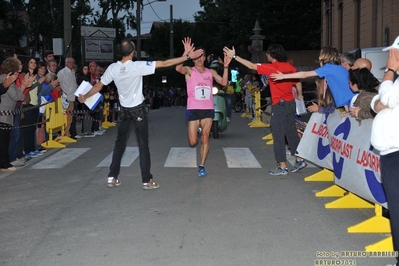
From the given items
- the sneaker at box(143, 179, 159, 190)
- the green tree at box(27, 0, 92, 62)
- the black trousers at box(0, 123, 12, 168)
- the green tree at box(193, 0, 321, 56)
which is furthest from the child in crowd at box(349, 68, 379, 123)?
the green tree at box(27, 0, 92, 62)

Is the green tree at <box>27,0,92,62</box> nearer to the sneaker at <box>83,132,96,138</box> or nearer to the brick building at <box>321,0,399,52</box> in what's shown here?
the brick building at <box>321,0,399,52</box>

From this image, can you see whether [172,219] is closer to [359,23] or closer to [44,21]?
[359,23]

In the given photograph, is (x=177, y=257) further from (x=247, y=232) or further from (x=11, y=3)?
(x=11, y=3)

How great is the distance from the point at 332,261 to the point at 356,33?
21948 mm

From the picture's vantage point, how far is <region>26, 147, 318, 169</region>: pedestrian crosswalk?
12.2 meters

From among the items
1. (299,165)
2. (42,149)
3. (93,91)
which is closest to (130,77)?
(93,91)

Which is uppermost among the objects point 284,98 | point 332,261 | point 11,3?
point 11,3

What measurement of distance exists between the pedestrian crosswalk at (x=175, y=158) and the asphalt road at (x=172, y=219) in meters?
0.38

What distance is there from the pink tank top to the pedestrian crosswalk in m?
1.75

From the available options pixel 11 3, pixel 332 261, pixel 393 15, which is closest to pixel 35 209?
pixel 332 261

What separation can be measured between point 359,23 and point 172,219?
20643 millimetres

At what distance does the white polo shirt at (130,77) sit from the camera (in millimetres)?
9375

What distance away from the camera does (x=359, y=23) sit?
26.4m

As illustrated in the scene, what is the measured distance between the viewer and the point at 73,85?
679 inches
